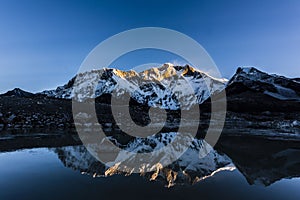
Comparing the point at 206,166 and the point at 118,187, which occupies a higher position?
the point at 206,166

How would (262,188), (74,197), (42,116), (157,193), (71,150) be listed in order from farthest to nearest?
(42,116)
(71,150)
(262,188)
(157,193)
(74,197)

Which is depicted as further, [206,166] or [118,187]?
[206,166]

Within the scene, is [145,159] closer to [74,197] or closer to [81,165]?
[81,165]

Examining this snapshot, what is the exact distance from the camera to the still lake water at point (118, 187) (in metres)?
7.94

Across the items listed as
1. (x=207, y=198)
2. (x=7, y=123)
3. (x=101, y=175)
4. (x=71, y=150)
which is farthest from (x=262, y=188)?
(x=7, y=123)

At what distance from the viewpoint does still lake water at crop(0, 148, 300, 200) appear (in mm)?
7941

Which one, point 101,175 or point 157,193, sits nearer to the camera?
point 157,193

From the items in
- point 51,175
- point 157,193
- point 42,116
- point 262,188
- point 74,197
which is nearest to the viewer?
point 74,197

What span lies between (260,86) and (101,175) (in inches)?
6351

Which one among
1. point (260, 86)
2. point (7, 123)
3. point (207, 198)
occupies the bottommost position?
point (207, 198)

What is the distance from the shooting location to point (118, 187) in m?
8.86

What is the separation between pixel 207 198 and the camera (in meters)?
7.87

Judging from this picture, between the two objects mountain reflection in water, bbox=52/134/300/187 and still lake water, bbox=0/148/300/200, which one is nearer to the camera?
still lake water, bbox=0/148/300/200

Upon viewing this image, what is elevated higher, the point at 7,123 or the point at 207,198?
the point at 7,123
